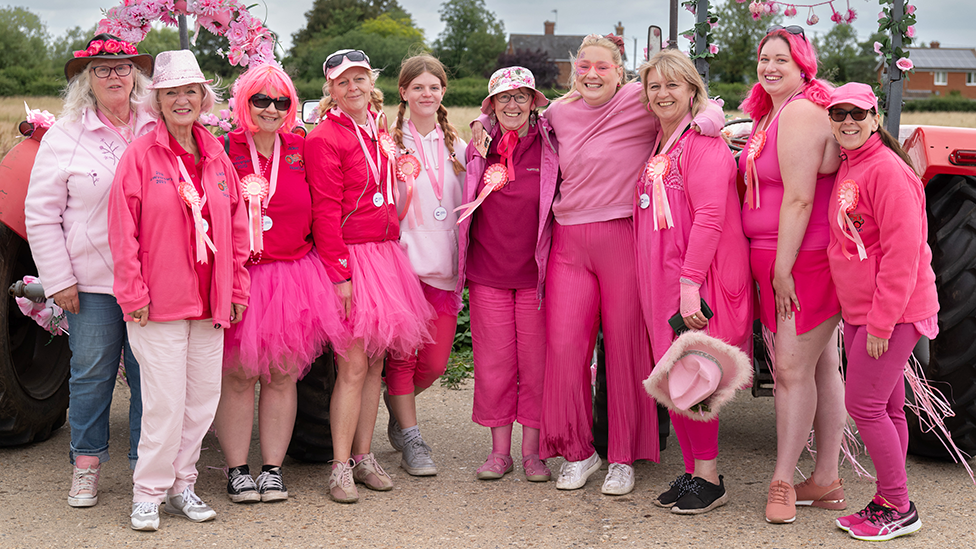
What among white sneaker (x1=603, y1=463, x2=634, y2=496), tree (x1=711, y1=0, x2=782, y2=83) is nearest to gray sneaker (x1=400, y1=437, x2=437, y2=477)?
white sneaker (x1=603, y1=463, x2=634, y2=496)

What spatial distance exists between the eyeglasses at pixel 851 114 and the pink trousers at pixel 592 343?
102 centimetres

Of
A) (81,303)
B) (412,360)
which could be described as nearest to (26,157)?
(81,303)

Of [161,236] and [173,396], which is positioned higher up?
[161,236]

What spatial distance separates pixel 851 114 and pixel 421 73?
1.94 m

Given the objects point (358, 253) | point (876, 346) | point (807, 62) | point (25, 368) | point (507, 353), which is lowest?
point (25, 368)

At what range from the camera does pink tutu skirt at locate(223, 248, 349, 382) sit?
11.8 feet

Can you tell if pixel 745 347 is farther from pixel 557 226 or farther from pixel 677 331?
pixel 557 226

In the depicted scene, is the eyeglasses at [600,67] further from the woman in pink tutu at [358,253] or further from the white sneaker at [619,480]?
the white sneaker at [619,480]

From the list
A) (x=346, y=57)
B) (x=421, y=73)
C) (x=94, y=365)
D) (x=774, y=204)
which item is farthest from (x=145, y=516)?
(x=774, y=204)

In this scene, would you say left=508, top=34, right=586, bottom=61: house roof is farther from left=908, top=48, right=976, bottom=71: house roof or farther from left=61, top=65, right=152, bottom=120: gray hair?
left=61, top=65, right=152, bottom=120: gray hair

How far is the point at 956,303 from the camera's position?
3.69 metres

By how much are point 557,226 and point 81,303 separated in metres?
2.18

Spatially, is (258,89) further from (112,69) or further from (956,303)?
(956,303)

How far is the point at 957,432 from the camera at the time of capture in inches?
150
